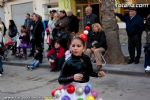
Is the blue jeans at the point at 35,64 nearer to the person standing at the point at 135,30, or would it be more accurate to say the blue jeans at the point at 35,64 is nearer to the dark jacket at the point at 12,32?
the person standing at the point at 135,30

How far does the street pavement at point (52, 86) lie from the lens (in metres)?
8.83

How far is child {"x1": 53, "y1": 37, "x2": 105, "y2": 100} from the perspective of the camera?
201 inches

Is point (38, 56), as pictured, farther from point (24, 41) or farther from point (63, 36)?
point (24, 41)

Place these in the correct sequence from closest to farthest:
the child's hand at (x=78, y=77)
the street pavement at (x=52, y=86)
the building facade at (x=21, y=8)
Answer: the child's hand at (x=78, y=77) < the street pavement at (x=52, y=86) < the building facade at (x=21, y=8)

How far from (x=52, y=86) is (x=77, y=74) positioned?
5.45 metres

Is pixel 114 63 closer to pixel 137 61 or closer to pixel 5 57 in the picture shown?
pixel 137 61

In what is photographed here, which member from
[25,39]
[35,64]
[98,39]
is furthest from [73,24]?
[25,39]

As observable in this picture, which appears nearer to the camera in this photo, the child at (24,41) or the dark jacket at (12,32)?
the child at (24,41)

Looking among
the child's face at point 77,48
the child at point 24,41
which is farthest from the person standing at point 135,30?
the child's face at point 77,48

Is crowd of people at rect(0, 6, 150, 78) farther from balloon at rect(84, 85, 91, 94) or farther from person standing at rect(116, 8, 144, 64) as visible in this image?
balloon at rect(84, 85, 91, 94)

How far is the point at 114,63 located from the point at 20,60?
508 cm

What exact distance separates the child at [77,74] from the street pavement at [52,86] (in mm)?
3357

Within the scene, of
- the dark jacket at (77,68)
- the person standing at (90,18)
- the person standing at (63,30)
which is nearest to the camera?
the dark jacket at (77,68)

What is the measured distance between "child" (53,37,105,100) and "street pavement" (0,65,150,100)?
336cm
